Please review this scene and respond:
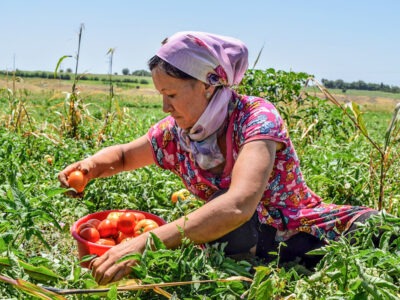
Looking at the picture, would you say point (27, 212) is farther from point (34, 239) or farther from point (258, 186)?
point (34, 239)

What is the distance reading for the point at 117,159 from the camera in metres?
2.31

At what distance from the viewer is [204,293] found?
4.78ft

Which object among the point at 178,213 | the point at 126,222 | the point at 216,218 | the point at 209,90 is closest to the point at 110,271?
the point at 216,218

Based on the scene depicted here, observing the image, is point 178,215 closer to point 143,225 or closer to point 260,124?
point 143,225

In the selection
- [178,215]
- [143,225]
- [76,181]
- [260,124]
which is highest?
[260,124]

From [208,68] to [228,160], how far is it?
40cm

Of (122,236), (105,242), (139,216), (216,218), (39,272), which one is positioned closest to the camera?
(39,272)

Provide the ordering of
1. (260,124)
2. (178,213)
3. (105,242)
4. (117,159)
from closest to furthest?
(260,124) → (105,242) → (117,159) → (178,213)

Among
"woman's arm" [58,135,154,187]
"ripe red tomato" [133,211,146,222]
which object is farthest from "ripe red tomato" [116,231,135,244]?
"woman's arm" [58,135,154,187]

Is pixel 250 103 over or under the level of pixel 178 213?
over

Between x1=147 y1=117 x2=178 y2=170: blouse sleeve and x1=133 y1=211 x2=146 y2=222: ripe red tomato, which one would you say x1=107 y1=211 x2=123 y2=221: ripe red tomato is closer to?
x1=133 y1=211 x2=146 y2=222: ripe red tomato

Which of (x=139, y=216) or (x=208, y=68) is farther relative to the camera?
(x=139, y=216)

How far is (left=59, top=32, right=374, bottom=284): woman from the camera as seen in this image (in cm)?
165

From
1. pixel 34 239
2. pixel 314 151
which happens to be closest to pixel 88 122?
pixel 314 151
